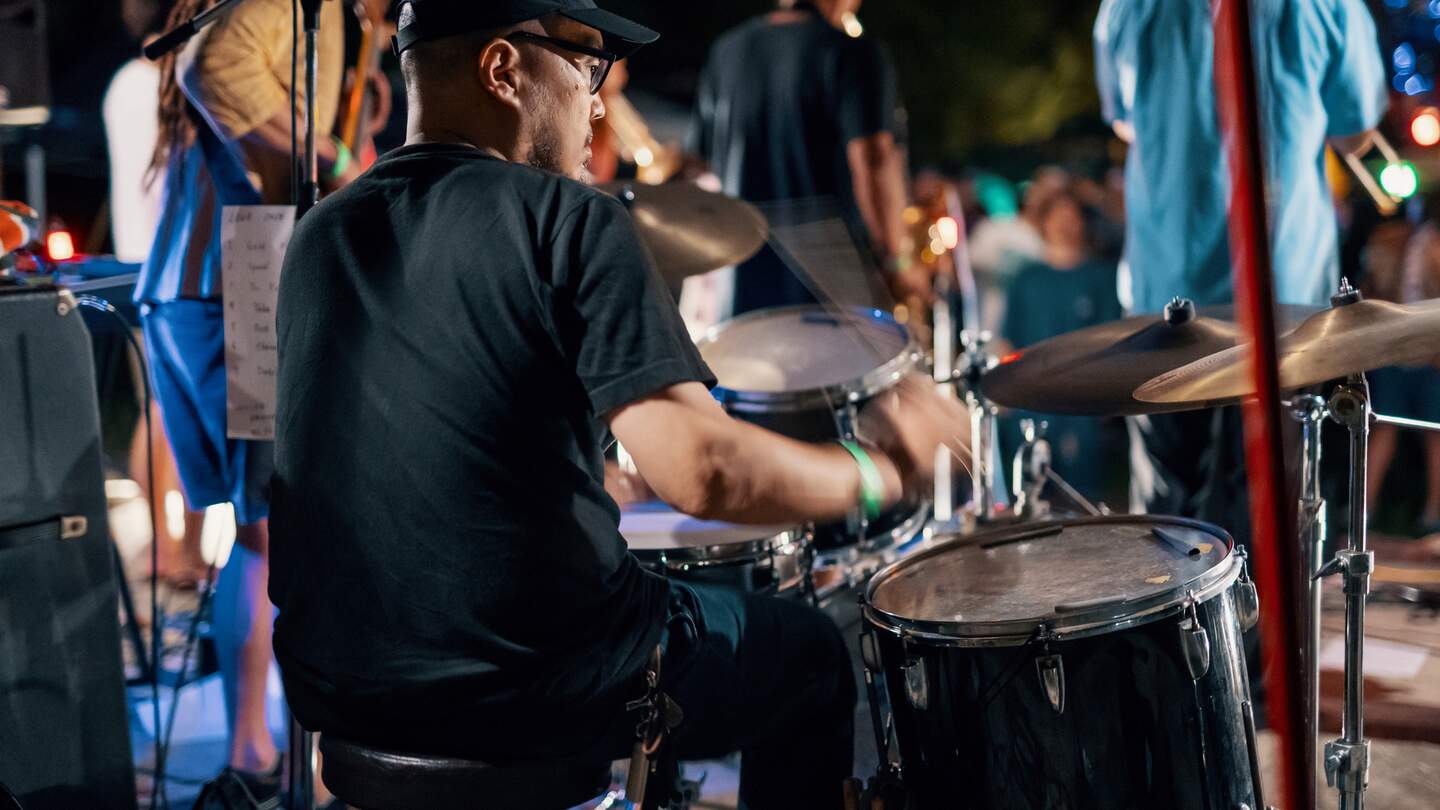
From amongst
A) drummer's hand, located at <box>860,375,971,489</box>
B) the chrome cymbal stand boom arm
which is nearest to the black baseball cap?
drummer's hand, located at <box>860,375,971,489</box>

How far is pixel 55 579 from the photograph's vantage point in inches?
90.0

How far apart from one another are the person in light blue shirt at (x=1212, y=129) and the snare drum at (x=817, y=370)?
0.78m

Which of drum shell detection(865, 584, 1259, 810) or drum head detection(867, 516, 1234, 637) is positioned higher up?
drum head detection(867, 516, 1234, 637)

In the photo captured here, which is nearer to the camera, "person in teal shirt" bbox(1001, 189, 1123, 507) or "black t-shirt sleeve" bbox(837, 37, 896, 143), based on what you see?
"black t-shirt sleeve" bbox(837, 37, 896, 143)

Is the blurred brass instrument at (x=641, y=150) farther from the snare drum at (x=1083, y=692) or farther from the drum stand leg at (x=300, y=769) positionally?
the snare drum at (x=1083, y=692)

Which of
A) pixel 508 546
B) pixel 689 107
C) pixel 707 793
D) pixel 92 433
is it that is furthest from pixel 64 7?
pixel 508 546

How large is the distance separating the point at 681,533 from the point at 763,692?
2.00 feet

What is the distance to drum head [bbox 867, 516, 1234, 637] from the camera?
5.83 feet

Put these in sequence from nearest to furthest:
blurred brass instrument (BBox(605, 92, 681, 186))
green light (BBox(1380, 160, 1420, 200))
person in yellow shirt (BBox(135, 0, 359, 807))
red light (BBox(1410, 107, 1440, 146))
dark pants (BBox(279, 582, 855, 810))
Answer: dark pants (BBox(279, 582, 855, 810)), person in yellow shirt (BBox(135, 0, 359, 807)), green light (BBox(1380, 160, 1420, 200)), red light (BBox(1410, 107, 1440, 146)), blurred brass instrument (BBox(605, 92, 681, 186))

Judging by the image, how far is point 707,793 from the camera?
3.00 meters

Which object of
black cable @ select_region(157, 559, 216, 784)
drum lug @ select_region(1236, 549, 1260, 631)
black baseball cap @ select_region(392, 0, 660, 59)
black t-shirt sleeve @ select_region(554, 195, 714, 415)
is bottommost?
black cable @ select_region(157, 559, 216, 784)

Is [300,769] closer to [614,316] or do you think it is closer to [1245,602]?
[614,316]

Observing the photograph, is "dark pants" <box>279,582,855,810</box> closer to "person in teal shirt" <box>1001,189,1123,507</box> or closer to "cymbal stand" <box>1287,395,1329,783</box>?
"cymbal stand" <box>1287,395,1329,783</box>

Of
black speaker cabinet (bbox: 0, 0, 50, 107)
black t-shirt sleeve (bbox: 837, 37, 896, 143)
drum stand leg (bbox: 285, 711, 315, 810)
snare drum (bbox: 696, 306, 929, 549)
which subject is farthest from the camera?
black t-shirt sleeve (bbox: 837, 37, 896, 143)
